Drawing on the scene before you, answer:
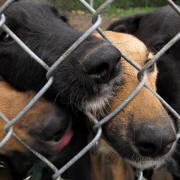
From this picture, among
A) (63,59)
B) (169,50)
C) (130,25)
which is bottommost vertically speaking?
(169,50)

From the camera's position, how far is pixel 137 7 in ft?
43.7

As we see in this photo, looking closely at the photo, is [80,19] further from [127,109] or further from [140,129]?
[140,129]

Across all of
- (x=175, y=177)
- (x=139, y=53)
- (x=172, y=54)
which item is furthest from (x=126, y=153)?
(x=172, y=54)

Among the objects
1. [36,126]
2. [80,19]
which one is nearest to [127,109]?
[36,126]

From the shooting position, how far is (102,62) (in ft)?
3.86

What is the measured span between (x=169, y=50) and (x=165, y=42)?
99 mm

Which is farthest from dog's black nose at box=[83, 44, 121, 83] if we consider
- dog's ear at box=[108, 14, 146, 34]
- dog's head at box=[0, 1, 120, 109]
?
dog's ear at box=[108, 14, 146, 34]

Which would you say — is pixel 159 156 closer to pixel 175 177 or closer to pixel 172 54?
pixel 175 177

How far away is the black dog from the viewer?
7.78 feet

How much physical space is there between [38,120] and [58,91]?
0.56ft

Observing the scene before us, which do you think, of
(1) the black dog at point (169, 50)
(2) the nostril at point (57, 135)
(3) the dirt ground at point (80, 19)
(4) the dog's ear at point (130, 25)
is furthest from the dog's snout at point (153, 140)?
(4) the dog's ear at point (130, 25)

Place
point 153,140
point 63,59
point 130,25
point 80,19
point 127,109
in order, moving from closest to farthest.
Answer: point 63,59 < point 153,140 < point 127,109 < point 130,25 < point 80,19

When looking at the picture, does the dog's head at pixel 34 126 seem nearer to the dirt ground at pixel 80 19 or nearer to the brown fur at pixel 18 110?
the brown fur at pixel 18 110

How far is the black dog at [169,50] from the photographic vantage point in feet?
7.78
